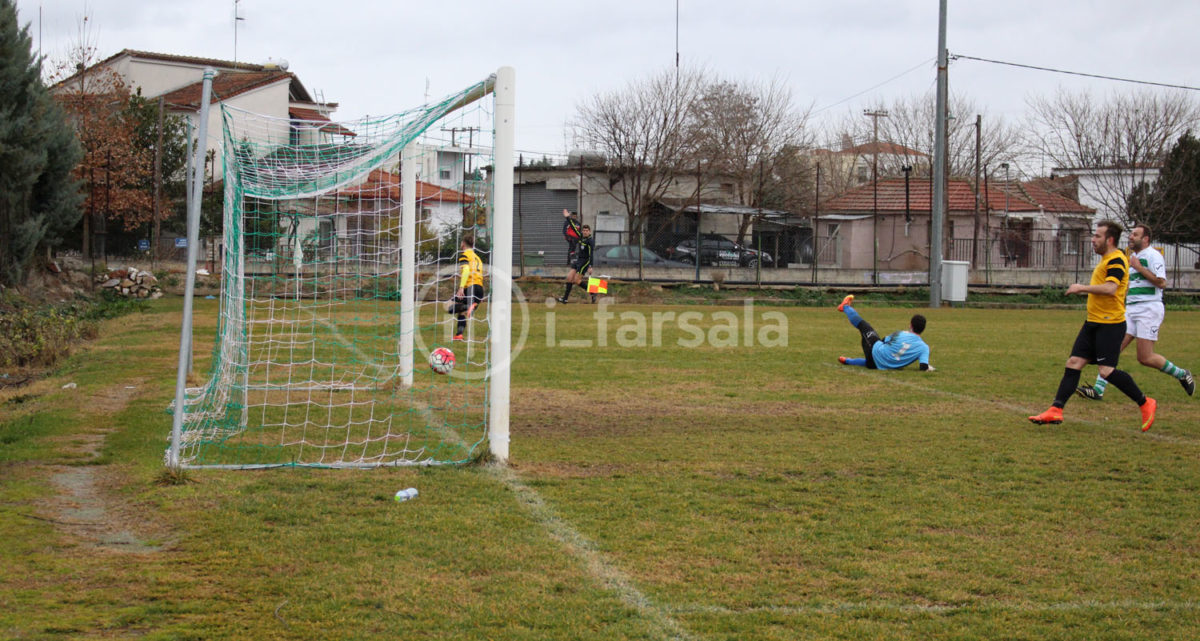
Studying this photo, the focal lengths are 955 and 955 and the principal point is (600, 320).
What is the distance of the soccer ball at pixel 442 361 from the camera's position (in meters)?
11.1

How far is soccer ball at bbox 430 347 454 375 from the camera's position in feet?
36.3

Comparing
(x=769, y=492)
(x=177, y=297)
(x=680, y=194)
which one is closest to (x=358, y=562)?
(x=769, y=492)

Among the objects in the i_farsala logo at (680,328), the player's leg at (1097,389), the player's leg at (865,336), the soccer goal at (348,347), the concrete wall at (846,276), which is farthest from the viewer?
the concrete wall at (846,276)

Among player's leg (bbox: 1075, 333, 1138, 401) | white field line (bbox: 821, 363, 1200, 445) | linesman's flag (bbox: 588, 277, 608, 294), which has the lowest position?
white field line (bbox: 821, 363, 1200, 445)

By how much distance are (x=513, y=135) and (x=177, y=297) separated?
69.0ft

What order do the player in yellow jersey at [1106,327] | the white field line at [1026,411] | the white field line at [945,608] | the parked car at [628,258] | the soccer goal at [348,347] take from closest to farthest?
the white field line at [945,608] → the soccer goal at [348,347] → the white field line at [1026,411] → the player in yellow jersey at [1106,327] → the parked car at [628,258]

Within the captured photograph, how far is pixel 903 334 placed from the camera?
42.3 ft

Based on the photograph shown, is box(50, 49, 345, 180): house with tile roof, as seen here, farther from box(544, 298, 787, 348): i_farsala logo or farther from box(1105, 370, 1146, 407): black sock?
box(1105, 370, 1146, 407): black sock

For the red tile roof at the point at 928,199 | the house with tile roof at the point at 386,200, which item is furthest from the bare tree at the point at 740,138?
the house with tile roof at the point at 386,200

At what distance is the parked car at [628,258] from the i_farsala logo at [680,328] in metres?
4.81

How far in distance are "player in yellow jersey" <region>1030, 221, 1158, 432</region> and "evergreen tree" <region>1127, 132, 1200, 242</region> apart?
3186 cm

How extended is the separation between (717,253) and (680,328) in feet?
37.0

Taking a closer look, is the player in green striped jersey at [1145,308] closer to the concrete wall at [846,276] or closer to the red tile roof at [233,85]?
the concrete wall at [846,276]

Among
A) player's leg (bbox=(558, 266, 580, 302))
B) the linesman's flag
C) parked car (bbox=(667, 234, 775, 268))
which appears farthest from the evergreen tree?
the linesman's flag
